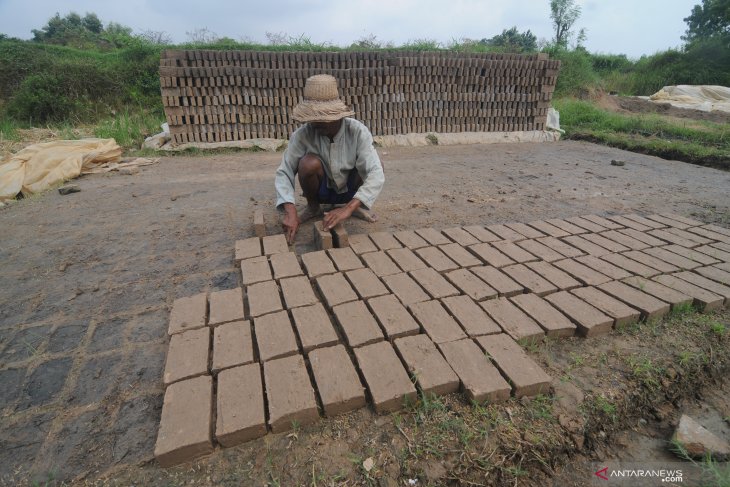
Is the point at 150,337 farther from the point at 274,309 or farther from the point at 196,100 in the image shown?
the point at 196,100

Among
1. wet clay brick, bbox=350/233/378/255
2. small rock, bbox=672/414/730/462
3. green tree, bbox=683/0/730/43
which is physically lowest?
small rock, bbox=672/414/730/462

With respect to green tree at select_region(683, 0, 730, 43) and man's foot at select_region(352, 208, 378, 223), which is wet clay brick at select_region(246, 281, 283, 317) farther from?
green tree at select_region(683, 0, 730, 43)

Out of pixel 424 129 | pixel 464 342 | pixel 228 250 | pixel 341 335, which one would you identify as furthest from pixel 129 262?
pixel 424 129

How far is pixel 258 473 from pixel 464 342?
105 centimetres

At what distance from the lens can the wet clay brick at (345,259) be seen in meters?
2.50

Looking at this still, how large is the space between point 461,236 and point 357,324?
4.62 ft

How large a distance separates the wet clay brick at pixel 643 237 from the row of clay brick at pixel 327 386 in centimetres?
194

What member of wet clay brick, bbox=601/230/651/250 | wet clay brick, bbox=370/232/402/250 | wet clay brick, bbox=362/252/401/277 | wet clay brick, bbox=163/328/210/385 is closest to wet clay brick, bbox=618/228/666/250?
wet clay brick, bbox=601/230/651/250

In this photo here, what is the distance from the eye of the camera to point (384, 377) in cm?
163

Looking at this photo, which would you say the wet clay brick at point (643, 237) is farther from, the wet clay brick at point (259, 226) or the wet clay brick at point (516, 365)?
the wet clay brick at point (259, 226)

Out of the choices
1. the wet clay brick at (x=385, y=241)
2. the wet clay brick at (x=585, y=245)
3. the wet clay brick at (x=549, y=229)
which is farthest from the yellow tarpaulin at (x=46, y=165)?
the wet clay brick at (x=585, y=245)

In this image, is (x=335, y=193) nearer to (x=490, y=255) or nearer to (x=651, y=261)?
(x=490, y=255)

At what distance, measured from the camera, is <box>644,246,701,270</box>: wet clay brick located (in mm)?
2617

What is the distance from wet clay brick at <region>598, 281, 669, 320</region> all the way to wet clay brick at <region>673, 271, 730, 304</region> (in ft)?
1.42
